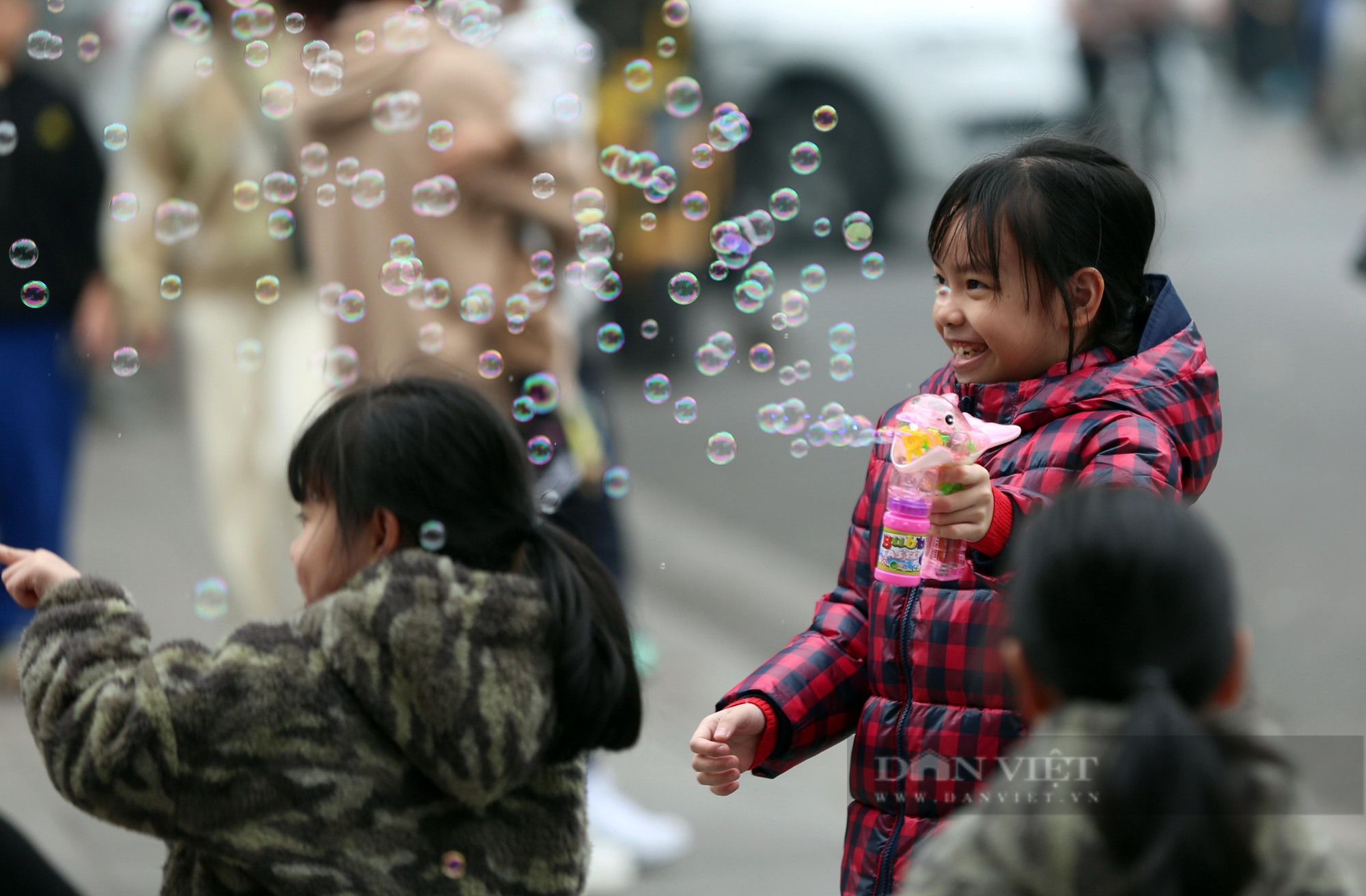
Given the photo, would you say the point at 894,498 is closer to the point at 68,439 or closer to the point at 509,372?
the point at 509,372

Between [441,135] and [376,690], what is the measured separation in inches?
75.4

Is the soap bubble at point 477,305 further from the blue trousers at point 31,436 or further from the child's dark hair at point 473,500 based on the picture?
the blue trousers at point 31,436

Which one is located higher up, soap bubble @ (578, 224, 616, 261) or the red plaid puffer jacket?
soap bubble @ (578, 224, 616, 261)

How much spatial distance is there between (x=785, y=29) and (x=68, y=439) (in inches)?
218

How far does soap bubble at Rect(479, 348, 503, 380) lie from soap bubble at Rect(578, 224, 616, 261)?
339mm

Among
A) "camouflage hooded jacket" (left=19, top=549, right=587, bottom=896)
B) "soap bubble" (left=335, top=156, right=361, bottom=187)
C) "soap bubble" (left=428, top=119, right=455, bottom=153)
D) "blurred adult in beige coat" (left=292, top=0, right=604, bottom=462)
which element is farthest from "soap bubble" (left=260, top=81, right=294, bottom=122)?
"camouflage hooded jacket" (left=19, top=549, right=587, bottom=896)

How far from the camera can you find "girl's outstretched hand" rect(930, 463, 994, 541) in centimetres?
176

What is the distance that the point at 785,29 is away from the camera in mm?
9094

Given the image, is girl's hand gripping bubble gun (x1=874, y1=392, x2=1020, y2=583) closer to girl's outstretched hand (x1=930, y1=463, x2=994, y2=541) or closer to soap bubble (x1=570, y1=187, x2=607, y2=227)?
girl's outstretched hand (x1=930, y1=463, x2=994, y2=541)

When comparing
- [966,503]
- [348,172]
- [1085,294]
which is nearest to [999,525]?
[966,503]

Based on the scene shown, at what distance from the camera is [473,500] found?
6.33 feet

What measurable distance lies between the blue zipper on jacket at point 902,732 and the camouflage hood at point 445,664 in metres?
0.44

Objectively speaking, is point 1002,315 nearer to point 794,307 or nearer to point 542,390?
point 794,307

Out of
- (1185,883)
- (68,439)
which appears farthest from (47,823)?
(1185,883)
